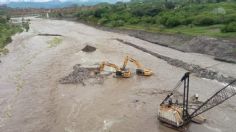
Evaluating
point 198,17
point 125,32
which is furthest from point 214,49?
point 125,32

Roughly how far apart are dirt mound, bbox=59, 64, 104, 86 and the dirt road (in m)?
0.86

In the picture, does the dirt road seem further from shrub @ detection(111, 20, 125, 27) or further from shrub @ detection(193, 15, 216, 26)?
shrub @ detection(111, 20, 125, 27)

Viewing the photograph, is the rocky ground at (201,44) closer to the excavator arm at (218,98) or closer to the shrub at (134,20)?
the excavator arm at (218,98)

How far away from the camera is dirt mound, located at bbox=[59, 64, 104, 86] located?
39500 mm

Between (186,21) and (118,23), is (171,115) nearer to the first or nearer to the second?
(186,21)

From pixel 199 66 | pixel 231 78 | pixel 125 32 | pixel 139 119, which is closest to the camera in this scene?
pixel 139 119

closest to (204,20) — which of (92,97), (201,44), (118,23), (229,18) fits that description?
(229,18)

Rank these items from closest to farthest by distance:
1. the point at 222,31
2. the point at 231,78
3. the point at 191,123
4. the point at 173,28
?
the point at 191,123, the point at 231,78, the point at 222,31, the point at 173,28

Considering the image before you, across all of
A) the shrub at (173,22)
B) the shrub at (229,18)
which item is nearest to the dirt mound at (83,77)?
the shrub at (229,18)

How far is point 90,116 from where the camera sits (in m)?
29.7

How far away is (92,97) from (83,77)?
6869mm

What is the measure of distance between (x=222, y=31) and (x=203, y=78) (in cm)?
2111

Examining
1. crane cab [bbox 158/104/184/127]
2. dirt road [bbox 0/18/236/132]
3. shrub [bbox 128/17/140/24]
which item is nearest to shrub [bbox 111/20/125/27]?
shrub [bbox 128/17/140/24]

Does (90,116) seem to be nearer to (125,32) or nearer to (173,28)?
(173,28)
